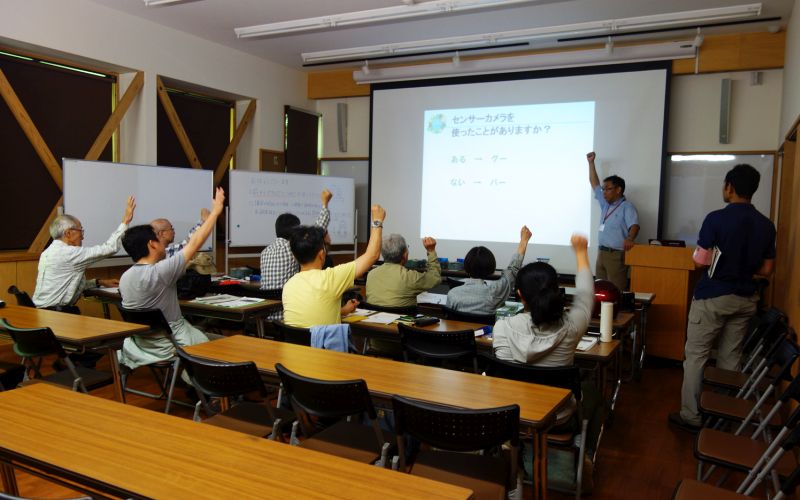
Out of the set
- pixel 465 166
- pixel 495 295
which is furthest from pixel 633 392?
pixel 465 166

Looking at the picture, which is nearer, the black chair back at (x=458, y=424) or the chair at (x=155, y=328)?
the black chair back at (x=458, y=424)

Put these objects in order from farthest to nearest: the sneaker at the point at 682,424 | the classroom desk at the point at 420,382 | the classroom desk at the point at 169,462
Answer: the sneaker at the point at 682,424, the classroom desk at the point at 420,382, the classroom desk at the point at 169,462

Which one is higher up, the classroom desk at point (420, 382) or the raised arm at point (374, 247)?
the raised arm at point (374, 247)

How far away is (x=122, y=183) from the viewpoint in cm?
603

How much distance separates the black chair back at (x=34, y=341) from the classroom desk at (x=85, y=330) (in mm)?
52

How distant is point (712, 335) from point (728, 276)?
0.41 meters

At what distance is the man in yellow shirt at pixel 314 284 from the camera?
10.4 ft

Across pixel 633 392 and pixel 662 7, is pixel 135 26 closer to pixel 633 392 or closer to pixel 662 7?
pixel 662 7

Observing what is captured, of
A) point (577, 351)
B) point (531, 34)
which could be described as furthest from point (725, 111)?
point (577, 351)

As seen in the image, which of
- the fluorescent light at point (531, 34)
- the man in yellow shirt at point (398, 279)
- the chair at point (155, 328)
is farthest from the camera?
the fluorescent light at point (531, 34)

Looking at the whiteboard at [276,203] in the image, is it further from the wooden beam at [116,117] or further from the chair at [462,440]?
the chair at [462,440]

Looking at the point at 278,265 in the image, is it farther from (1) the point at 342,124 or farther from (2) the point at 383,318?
(1) the point at 342,124

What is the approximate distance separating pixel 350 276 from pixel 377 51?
4550mm

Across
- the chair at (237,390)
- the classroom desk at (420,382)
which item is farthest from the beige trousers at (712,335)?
the chair at (237,390)
